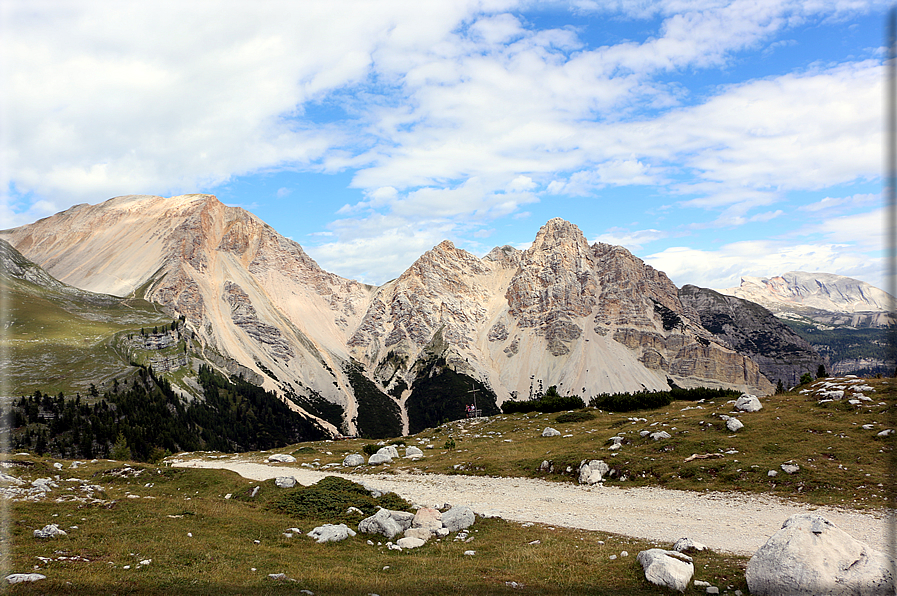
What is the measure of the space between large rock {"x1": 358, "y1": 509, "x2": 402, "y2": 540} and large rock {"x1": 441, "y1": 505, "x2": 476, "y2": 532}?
2642mm

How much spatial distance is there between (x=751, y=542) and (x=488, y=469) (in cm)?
2555

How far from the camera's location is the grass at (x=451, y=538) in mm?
17141

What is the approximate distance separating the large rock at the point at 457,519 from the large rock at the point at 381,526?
2.64 metres

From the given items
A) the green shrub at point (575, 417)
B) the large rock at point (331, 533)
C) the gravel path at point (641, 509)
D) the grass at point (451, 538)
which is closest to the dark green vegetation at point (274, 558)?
the grass at point (451, 538)

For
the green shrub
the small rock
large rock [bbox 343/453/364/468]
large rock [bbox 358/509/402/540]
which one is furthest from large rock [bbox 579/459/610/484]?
the small rock

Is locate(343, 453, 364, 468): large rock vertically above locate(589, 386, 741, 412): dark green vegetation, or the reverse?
locate(589, 386, 741, 412): dark green vegetation

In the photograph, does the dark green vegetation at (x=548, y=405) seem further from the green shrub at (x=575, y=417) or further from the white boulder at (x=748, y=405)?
the white boulder at (x=748, y=405)

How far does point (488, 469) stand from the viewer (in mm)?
45438

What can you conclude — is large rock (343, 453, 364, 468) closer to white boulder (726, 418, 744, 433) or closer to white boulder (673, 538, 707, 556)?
white boulder (726, 418, 744, 433)

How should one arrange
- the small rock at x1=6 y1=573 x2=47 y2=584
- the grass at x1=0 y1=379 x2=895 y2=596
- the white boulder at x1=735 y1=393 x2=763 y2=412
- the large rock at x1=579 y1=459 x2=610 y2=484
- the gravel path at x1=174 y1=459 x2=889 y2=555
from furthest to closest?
the white boulder at x1=735 y1=393 x2=763 y2=412
the large rock at x1=579 y1=459 x2=610 y2=484
the gravel path at x1=174 y1=459 x2=889 y2=555
the grass at x1=0 y1=379 x2=895 y2=596
the small rock at x1=6 y1=573 x2=47 y2=584

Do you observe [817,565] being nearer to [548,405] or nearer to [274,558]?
[274,558]

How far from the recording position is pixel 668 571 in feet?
55.2

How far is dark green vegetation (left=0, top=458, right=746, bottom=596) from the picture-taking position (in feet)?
54.4

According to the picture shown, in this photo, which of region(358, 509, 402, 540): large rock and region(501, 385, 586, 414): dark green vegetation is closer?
region(358, 509, 402, 540): large rock
